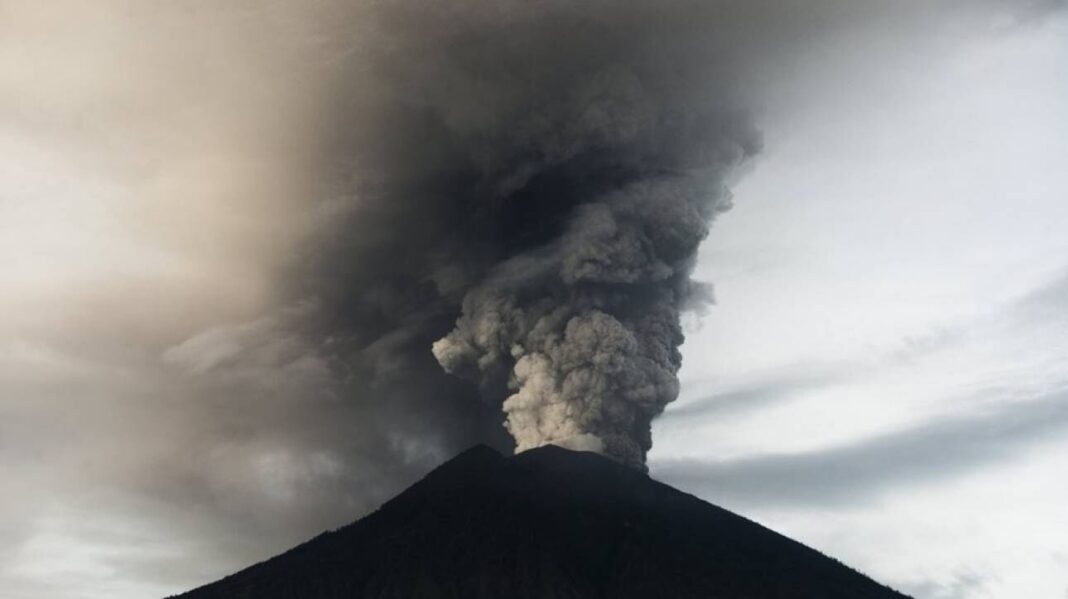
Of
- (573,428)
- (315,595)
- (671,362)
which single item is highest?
(671,362)

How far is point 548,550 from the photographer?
84.6m

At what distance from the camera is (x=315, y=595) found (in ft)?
263

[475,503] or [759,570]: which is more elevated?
[475,503]

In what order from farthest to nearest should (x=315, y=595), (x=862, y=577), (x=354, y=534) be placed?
(x=354, y=534) → (x=862, y=577) → (x=315, y=595)

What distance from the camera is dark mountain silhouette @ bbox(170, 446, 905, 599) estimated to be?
7988cm

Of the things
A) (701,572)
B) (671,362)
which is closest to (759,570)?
(701,572)

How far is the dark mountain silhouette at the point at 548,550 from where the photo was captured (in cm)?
7988

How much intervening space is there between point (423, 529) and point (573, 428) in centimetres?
1595

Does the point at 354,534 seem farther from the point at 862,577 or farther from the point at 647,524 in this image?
the point at 862,577

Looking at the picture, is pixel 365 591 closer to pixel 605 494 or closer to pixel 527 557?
pixel 527 557

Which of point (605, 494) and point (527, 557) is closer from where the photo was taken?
point (527, 557)

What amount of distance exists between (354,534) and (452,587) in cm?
1537

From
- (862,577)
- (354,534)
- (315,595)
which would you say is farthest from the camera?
(354,534)

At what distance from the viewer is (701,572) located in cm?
8050
